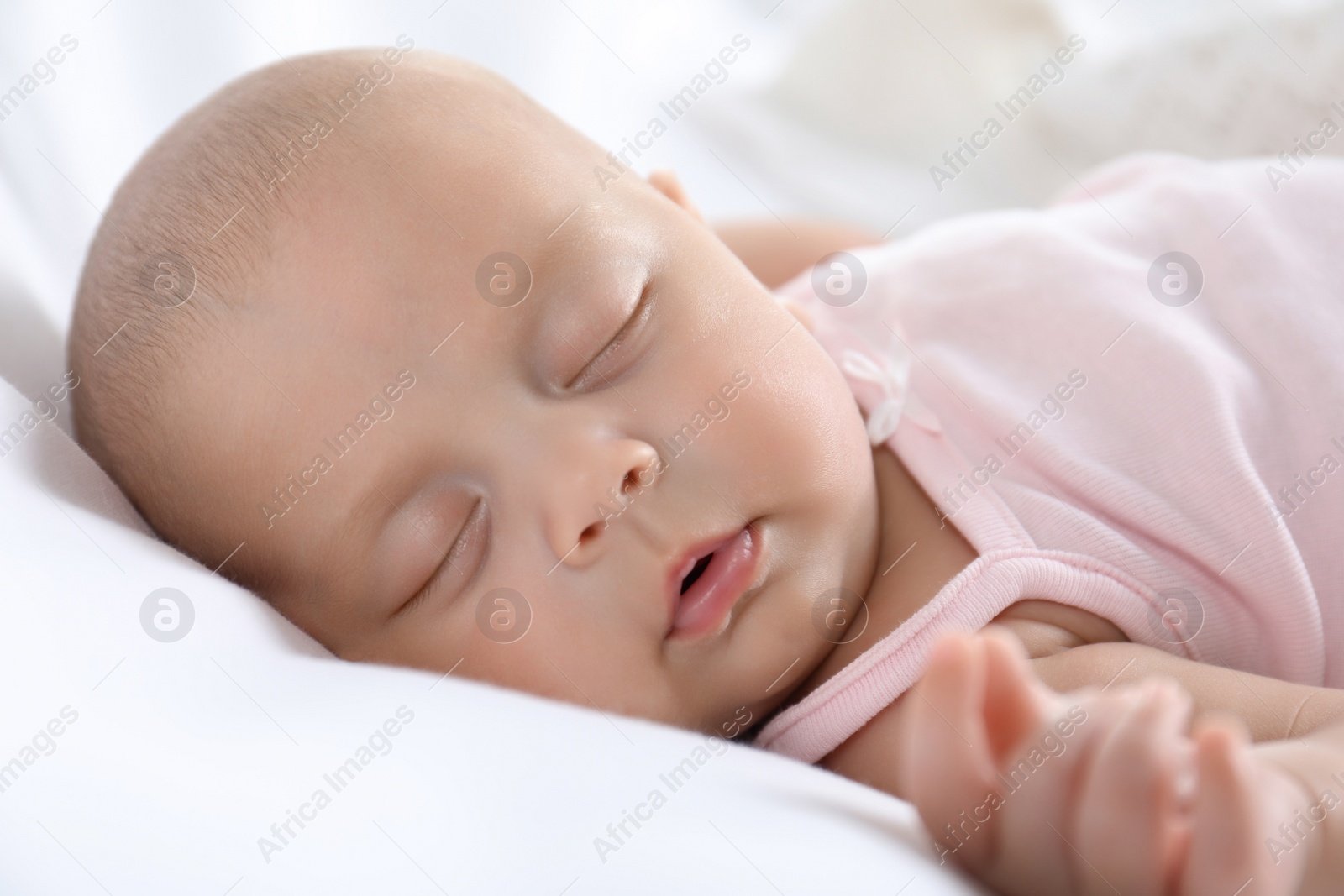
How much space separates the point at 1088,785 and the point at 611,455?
54 cm

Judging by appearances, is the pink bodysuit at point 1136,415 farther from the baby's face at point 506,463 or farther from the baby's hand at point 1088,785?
the baby's hand at point 1088,785

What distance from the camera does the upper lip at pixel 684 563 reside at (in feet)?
3.57

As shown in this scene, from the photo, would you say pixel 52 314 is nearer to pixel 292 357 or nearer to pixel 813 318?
pixel 292 357

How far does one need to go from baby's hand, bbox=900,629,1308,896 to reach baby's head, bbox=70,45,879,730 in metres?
0.41

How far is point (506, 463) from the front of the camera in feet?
3.59

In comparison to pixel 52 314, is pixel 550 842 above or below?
below

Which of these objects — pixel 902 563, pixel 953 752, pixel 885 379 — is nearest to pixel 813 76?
pixel 885 379

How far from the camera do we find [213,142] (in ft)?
4.00

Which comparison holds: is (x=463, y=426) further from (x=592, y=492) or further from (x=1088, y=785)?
Answer: (x=1088, y=785)

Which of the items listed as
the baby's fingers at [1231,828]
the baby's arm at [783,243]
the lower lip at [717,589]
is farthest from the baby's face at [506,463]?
the baby's arm at [783,243]

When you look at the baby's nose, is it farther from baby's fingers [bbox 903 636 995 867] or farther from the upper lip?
baby's fingers [bbox 903 636 995 867]

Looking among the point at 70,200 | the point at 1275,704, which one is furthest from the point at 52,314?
the point at 1275,704

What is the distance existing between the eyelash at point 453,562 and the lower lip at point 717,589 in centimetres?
22

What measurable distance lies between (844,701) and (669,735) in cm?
32
